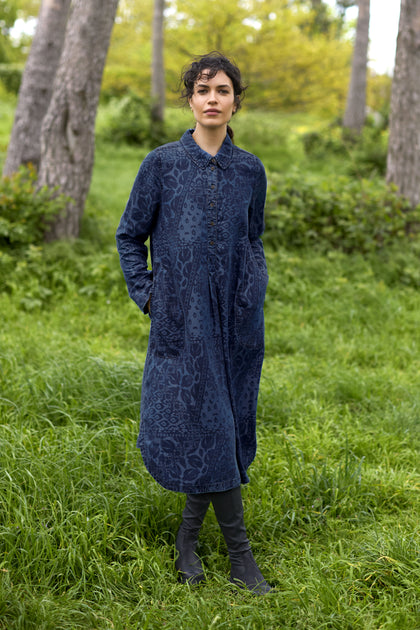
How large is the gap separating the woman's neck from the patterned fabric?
0.03 m

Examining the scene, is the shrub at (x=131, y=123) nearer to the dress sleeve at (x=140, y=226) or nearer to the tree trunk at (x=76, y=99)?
the tree trunk at (x=76, y=99)

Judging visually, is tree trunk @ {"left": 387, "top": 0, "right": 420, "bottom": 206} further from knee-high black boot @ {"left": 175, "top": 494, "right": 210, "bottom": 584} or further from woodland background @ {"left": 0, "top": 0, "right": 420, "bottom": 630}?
knee-high black boot @ {"left": 175, "top": 494, "right": 210, "bottom": 584}

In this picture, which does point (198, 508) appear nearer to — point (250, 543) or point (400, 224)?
point (250, 543)

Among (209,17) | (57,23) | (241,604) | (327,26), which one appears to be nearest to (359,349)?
(241,604)

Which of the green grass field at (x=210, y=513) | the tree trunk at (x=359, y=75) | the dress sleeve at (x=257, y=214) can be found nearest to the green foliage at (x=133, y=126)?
the tree trunk at (x=359, y=75)

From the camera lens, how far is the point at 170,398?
225 centimetres

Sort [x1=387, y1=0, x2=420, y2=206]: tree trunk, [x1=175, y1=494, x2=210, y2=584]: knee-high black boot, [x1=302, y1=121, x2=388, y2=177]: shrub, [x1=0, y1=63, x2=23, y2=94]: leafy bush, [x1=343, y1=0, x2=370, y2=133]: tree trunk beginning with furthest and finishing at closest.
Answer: [x1=0, y1=63, x2=23, y2=94]: leafy bush
[x1=343, y1=0, x2=370, y2=133]: tree trunk
[x1=302, y1=121, x2=388, y2=177]: shrub
[x1=387, y1=0, x2=420, y2=206]: tree trunk
[x1=175, y1=494, x2=210, y2=584]: knee-high black boot

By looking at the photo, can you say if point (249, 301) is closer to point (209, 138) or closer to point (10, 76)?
point (209, 138)

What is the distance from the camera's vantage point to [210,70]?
219 cm

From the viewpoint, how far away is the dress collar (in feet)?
7.34

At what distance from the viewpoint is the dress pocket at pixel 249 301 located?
90.0 inches

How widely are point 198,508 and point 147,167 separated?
1.36 m

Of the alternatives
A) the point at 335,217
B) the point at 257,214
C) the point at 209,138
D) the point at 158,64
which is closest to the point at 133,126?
the point at 158,64

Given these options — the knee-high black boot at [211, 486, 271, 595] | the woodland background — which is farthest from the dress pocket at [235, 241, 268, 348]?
the woodland background
